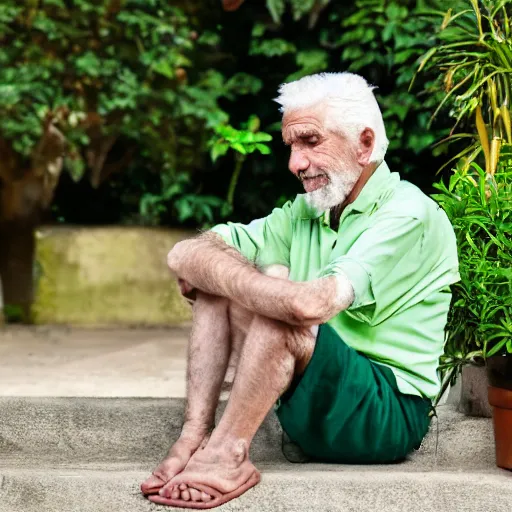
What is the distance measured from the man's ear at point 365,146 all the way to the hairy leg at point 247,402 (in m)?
0.57

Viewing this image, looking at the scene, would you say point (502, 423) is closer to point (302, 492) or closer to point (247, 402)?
point (302, 492)

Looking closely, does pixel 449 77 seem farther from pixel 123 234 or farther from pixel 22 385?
pixel 123 234

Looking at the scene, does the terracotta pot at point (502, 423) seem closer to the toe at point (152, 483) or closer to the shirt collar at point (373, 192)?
the shirt collar at point (373, 192)

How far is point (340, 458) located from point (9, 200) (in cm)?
397

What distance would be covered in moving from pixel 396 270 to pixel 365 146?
0.37 meters

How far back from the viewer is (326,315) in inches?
98.6

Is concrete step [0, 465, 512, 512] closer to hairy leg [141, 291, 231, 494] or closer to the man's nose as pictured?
hairy leg [141, 291, 231, 494]

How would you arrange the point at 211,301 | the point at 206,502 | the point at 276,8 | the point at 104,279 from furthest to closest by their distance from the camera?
the point at 104,279, the point at 276,8, the point at 211,301, the point at 206,502

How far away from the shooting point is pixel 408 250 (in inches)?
108

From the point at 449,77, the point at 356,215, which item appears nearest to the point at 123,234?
the point at 449,77

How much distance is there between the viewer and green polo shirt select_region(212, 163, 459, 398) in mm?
2707

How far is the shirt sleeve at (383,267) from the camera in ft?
8.60

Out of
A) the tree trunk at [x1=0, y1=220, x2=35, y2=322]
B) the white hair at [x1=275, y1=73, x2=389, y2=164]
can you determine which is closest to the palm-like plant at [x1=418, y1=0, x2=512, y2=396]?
the white hair at [x1=275, y1=73, x2=389, y2=164]

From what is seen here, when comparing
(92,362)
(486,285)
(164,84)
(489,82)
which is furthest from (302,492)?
(164,84)
